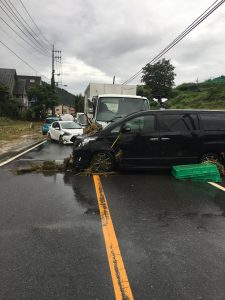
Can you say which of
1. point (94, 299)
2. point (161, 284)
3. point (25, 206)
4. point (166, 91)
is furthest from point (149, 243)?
Result: point (166, 91)

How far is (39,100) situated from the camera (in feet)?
180

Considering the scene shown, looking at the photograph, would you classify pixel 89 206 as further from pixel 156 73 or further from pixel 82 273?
pixel 156 73

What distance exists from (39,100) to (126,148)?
47.4 metres

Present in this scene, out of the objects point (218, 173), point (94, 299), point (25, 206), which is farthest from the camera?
point (218, 173)

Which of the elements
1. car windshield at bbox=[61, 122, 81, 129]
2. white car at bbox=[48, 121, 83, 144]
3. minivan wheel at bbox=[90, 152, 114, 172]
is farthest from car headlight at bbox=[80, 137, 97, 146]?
car windshield at bbox=[61, 122, 81, 129]

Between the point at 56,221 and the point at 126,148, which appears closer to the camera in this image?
the point at 56,221

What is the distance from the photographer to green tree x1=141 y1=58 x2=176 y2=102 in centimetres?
7088

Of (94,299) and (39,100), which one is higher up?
(39,100)

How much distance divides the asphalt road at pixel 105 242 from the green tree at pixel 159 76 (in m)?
64.3

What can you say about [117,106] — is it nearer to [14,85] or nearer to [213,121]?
[213,121]

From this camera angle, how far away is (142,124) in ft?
31.7

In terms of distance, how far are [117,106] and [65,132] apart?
6.76 meters

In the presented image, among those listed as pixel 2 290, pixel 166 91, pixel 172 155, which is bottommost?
pixel 2 290

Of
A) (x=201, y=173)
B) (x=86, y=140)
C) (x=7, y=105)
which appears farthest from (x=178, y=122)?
(x=7, y=105)
